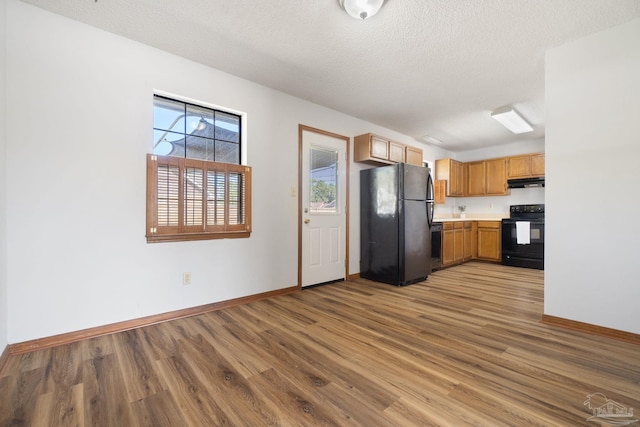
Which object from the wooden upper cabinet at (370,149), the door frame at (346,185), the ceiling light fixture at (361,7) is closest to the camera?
the ceiling light fixture at (361,7)

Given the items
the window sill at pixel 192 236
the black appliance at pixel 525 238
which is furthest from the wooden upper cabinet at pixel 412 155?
the window sill at pixel 192 236

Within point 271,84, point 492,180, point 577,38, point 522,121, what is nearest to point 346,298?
point 271,84

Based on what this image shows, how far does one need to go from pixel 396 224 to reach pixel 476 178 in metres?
3.41

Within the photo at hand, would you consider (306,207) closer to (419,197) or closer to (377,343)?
(419,197)

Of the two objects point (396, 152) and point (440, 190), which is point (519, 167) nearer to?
point (440, 190)

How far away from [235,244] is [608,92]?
3.60 m

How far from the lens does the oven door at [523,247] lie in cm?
479

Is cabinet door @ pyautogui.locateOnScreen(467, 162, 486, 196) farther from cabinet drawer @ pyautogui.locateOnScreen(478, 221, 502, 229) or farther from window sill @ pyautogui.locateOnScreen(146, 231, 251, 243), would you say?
window sill @ pyautogui.locateOnScreen(146, 231, 251, 243)

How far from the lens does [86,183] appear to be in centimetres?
215

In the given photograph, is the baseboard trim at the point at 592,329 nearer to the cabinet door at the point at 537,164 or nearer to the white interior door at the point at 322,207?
the white interior door at the point at 322,207

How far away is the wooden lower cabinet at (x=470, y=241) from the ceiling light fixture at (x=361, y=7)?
3767mm

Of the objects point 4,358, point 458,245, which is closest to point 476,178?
point 458,245

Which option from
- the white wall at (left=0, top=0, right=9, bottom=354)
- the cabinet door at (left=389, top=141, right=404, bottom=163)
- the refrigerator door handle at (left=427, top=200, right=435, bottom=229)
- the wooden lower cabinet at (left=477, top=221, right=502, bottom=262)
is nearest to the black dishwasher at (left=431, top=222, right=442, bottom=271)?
the refrigerator door handle at (left=427, top=200, right=435, bottom=229)

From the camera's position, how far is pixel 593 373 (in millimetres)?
1659
